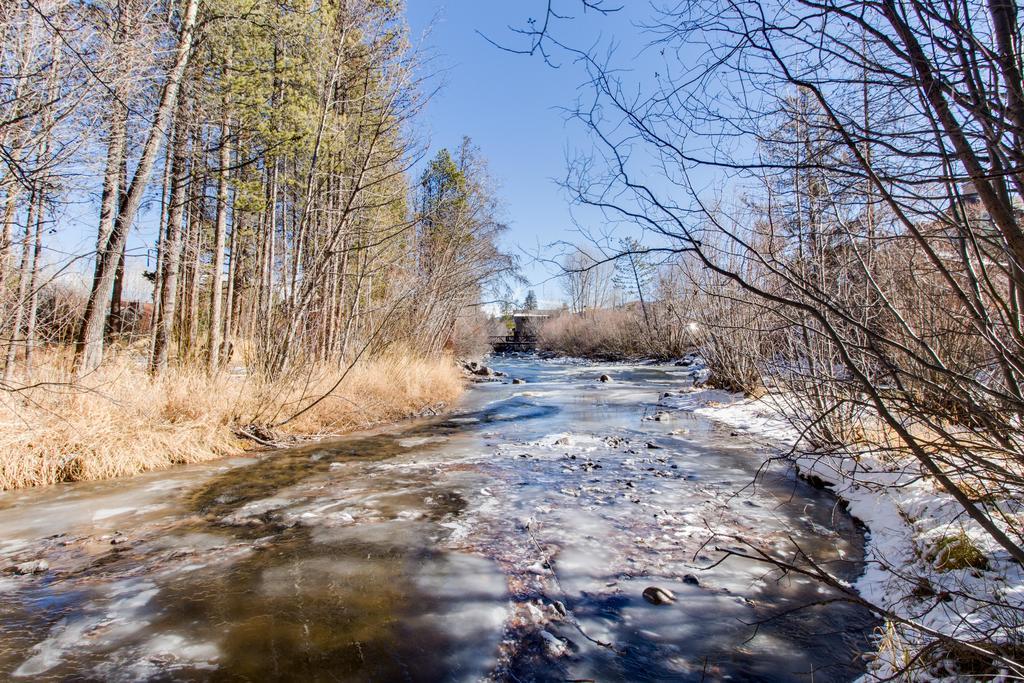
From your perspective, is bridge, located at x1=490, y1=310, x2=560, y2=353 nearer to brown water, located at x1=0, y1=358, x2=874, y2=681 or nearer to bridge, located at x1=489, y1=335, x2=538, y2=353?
bridge, located at x1=489, y1=335, x2=538, y2=353

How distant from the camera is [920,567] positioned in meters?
3.37

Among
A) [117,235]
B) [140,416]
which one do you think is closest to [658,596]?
[140,416]

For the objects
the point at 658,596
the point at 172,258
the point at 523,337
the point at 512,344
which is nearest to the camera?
the point at 658,596

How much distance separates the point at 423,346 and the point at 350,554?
446 inches

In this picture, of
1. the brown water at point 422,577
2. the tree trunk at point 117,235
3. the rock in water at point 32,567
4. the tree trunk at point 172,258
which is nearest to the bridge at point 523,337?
the tree trunk at point 172,258

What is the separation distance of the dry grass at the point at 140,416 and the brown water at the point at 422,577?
405 millimetres

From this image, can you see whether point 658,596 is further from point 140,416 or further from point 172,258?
point 172,258

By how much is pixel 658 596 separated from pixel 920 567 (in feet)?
5.91

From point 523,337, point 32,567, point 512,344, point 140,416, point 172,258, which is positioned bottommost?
point 32,567

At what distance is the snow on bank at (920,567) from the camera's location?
2.40m

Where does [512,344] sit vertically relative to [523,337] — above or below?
below

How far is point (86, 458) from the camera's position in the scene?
579cm

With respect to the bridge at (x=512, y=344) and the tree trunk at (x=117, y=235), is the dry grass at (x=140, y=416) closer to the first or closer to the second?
the tree trunk at (x=117, y=235)

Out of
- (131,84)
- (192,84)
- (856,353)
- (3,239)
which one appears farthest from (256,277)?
(856,353)
